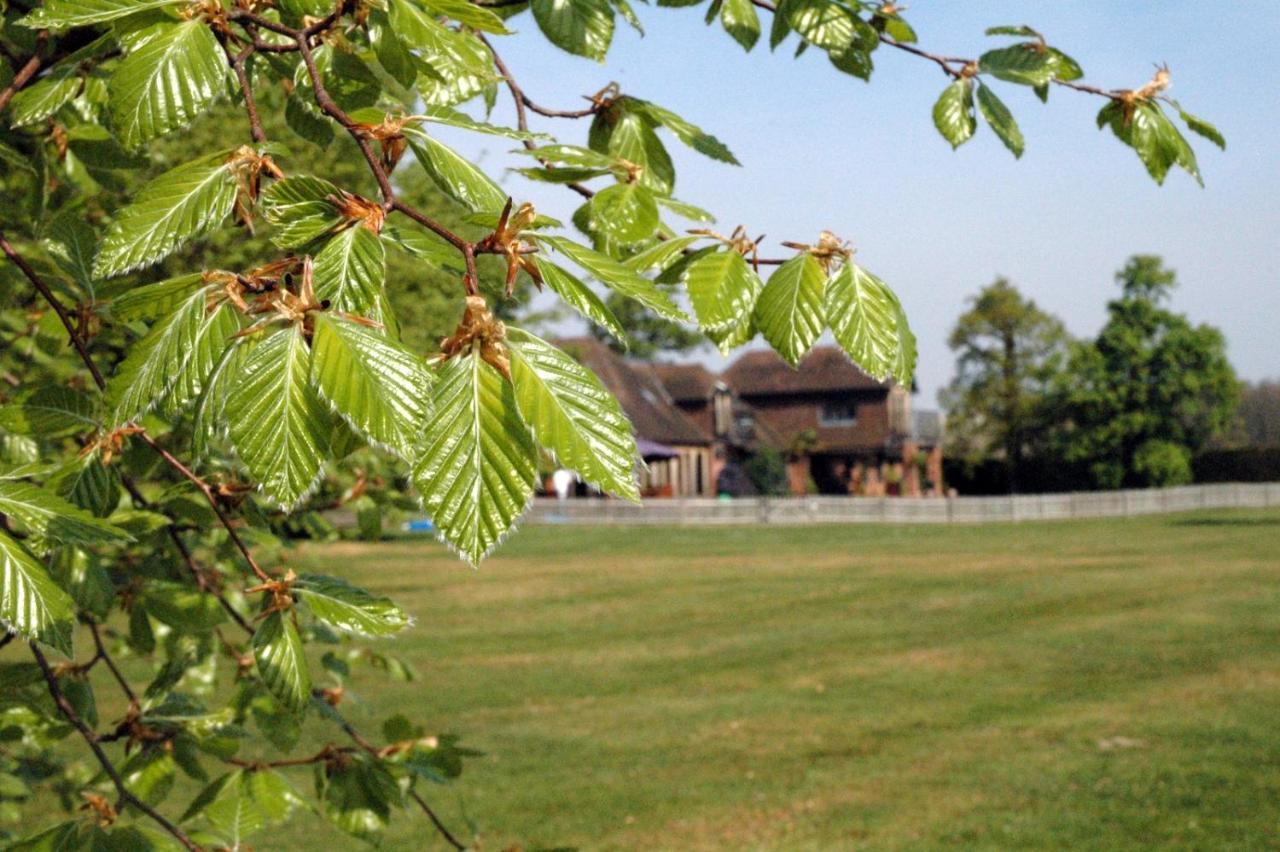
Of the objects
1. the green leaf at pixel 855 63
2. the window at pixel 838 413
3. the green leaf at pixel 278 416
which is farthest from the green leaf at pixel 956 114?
the window at pixel 838 413

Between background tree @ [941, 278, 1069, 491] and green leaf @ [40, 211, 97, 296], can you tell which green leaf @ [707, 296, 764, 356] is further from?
background tree @ [941, 278, 1069, 491]

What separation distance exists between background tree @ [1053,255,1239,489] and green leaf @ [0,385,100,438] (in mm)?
66203

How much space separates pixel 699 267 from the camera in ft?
5.90

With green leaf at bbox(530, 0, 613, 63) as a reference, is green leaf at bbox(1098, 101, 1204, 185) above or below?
below

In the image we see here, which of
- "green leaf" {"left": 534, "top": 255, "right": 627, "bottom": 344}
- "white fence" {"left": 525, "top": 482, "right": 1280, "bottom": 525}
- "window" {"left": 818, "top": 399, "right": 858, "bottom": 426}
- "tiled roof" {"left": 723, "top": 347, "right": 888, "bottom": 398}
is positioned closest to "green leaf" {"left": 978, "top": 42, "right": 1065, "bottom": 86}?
"green leaf" {"left": 534, "top": 255, "right": 627, "bottom": 344}

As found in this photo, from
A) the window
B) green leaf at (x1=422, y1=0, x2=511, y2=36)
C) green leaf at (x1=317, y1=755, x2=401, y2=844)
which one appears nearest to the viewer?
green leaf at (x1=422, y1=0, x2=511, y2=36)

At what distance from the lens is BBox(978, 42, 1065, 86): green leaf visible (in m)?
2.60

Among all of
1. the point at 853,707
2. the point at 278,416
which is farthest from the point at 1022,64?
the point at 853,707

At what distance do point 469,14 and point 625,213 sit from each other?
1.58 ft

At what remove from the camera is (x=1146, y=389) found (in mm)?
63938

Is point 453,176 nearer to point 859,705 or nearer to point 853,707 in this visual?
point 853,707

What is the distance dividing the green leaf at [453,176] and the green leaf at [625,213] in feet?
1.30

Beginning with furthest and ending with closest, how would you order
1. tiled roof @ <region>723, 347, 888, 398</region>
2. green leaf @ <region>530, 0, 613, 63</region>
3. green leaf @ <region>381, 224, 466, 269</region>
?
tiled roof @ <region>723, 347, 888, 398</region> < green leaf @ <region>530, 0, 613, 63</region> < green leaf @ <region>381, 224, 466, 269</region>

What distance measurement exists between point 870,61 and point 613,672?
48.4 ft
